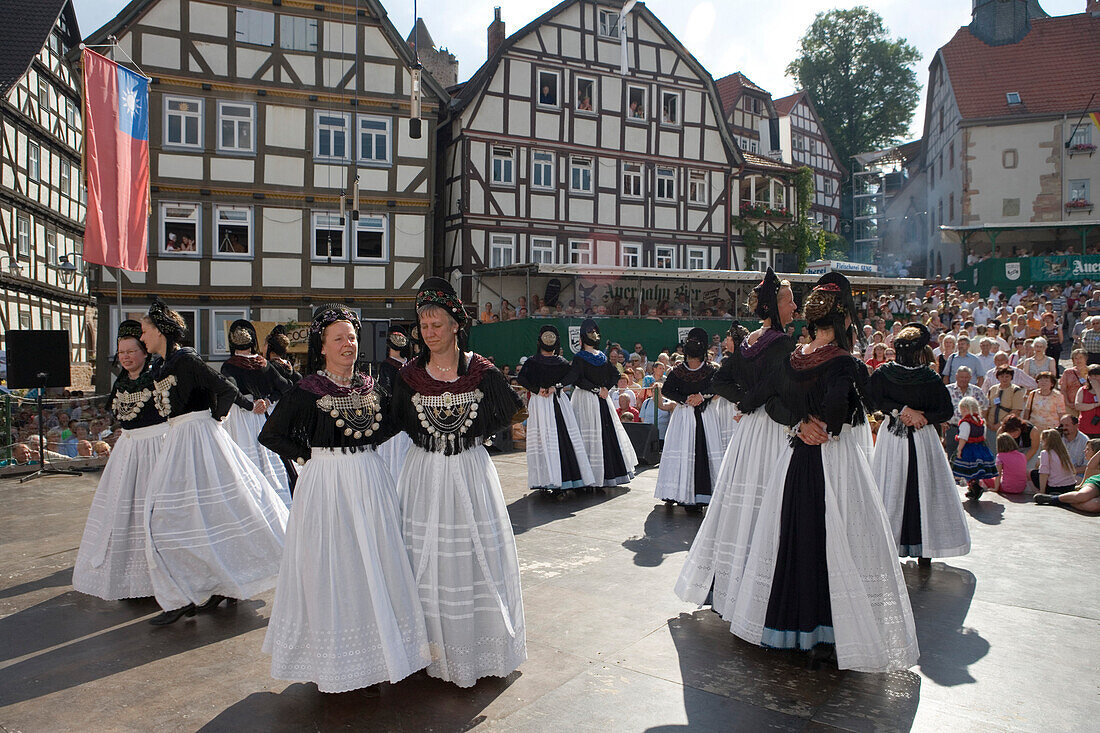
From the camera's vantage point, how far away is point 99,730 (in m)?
3.82

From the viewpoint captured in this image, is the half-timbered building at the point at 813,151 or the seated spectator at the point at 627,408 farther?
the half-timbered building at the point at 813,151

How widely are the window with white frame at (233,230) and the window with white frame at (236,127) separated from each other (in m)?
1.70

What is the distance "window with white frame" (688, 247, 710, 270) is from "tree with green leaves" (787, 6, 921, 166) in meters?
29.9

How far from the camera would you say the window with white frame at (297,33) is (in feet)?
76.4

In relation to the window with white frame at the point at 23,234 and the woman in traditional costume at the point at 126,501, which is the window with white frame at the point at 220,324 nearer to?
the window with white frame at the point at 23,234

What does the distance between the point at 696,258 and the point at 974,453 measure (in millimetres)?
20939

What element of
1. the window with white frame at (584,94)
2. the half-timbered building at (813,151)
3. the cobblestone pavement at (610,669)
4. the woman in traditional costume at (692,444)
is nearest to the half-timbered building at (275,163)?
the window with white frame at (584,94)

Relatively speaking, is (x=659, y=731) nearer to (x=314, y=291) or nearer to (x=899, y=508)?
(x=899, y=508)

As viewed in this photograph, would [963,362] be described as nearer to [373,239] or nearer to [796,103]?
[373,239]

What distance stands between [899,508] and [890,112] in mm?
54230

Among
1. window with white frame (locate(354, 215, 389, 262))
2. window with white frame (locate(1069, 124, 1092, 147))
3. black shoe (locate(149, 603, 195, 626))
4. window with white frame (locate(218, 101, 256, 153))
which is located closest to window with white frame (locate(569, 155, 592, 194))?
window with white frame (locate(354, 215, 389, 262))

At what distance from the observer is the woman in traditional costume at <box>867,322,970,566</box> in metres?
6.28

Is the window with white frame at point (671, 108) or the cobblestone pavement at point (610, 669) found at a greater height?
the window with white frame at point (671, 108)

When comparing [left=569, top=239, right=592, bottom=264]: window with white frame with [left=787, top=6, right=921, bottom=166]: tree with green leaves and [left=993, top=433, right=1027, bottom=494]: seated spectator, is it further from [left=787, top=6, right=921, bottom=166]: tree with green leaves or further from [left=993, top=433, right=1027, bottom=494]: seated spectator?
[left=787, top=6, right=921, bottom=166]: tree with green leaves
